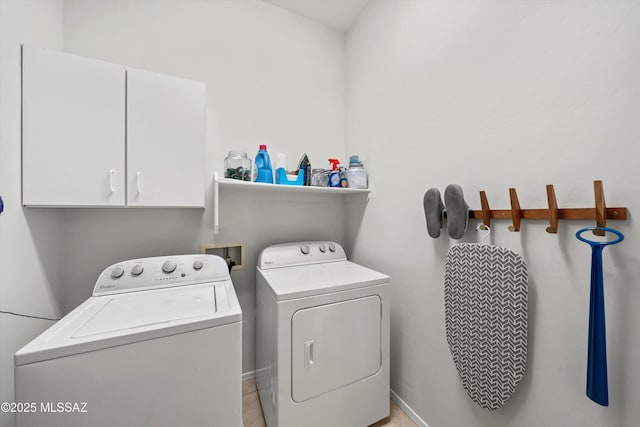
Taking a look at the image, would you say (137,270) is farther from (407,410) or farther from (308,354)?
(407,410)

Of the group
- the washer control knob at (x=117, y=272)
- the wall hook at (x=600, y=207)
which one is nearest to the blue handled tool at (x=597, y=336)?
the wall hook at (x=600, y=207)

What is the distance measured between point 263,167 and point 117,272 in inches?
40.0

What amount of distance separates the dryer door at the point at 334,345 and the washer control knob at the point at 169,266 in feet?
2.46

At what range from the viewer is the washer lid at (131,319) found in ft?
2.41

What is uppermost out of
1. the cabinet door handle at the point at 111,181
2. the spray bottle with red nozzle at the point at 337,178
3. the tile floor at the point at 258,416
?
the spray bottle with red nozzle at the point at 337,178

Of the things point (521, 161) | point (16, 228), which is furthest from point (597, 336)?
point (16, 228)

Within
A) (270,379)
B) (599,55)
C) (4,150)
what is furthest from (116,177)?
(599,55)

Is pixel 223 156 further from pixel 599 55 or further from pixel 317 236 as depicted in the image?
pixel 599 55

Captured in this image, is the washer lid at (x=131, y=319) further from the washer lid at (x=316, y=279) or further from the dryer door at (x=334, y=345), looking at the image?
the dryer door at (x=334, y=345)

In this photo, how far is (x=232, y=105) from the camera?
178cm

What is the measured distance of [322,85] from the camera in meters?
2.12

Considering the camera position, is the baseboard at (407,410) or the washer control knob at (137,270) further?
A: the baseboard at (407,410)

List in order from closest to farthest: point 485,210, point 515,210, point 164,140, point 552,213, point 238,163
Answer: point 552,213, point 515,210, point 485,210, point 164,140, point 238,163

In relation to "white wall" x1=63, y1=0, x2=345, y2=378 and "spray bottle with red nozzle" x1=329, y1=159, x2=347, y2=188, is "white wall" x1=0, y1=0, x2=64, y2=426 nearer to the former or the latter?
"white wall" x1=63, y1=0, x2=345, y2=378
